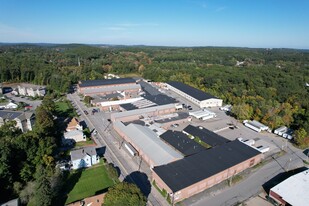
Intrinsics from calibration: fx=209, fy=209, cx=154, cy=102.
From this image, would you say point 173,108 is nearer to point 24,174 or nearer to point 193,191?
point 193,191

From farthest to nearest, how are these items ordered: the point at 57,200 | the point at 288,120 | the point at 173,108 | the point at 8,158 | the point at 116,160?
the point at 173,108 < the point at 288,120 < the point at 116,160 < the point at 8,158 < the point at 57,200

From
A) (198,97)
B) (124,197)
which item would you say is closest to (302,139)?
(198,97)

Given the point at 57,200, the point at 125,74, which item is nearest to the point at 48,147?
the point at 57,200

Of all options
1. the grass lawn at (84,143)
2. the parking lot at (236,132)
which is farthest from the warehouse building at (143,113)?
the grass lawn at (84,143)

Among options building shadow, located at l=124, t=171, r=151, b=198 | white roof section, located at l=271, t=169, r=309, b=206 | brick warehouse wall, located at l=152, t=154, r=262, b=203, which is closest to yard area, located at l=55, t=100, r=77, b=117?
building shadow, located at l=124, t=171, r=151, b=198

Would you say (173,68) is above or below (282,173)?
above

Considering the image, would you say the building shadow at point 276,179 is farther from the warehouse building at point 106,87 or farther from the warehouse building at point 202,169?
the warehouse building at point 106,87

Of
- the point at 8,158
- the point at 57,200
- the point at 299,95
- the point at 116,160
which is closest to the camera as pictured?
the point at 57,200
